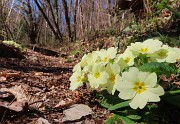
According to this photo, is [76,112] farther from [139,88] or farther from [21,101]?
[139,88]

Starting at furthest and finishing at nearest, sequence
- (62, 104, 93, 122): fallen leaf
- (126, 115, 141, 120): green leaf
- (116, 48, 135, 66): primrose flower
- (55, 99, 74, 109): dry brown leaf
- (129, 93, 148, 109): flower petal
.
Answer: (55, 99, 74, 109): dry brown leaf → (62, 104, 93, 122): fallen leaf → (116, 48, 135, 66): primrose flower → (126, 115, 141, 120): green leaf → (129, 93, 148, 109): flower petal

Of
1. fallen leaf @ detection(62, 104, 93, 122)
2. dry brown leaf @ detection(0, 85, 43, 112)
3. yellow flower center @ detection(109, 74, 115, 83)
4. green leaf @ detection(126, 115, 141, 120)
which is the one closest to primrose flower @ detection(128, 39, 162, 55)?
yellow flower center @ detection(109, 74, 115, 83)

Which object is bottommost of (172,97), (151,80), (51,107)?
(51,107)

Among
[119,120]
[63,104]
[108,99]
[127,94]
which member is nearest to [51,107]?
[63,104]

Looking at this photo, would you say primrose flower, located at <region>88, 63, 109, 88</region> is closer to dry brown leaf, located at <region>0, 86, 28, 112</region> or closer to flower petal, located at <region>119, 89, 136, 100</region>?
flower petal, located at <region>119, 89, 136, 100</region>

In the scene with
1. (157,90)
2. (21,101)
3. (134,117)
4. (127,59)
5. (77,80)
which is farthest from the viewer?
(21,101)

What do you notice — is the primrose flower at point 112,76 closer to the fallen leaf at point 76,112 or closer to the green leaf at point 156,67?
the green leaf at point 156,67

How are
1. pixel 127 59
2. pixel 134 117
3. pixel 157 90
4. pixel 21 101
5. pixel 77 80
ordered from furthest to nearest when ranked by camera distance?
pixel 21 101, pixel 77 80, pixel 127 59, pixel 134 117, pixel 157 90
